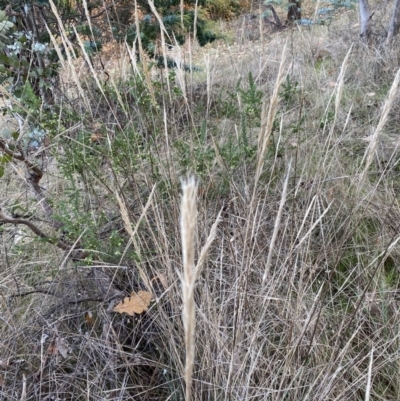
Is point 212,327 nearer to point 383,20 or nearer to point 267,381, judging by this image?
point 267,381

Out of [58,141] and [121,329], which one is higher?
[58,141]

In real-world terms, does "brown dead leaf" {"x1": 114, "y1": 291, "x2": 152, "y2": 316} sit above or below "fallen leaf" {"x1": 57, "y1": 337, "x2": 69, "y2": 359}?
above

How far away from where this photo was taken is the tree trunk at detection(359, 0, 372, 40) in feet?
10.4

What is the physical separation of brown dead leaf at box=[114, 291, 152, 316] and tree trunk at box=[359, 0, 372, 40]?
3015 millimetres

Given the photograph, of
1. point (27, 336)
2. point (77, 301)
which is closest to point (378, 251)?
point (77, 301)

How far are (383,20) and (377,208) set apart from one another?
318 centimetres

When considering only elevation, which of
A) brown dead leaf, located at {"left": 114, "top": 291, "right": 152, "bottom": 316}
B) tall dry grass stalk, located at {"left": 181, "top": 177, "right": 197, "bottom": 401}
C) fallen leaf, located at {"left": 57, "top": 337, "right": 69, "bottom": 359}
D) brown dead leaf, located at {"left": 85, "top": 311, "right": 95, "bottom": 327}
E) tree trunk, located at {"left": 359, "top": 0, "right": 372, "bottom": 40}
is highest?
tall dry grass stalk, located at {"left": 181, "top": 177, "right": 197, "bottom": 401}

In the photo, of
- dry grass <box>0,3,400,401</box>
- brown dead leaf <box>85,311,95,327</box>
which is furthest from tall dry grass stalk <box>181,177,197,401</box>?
brown dead leaf <box>85,311,95,327</box>

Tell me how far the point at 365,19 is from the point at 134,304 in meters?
3.11

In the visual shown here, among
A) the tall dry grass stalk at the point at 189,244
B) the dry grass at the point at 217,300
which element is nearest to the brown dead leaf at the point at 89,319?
the dry grass at the point at 217,300

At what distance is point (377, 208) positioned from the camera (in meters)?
1.46

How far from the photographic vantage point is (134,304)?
1.09 m

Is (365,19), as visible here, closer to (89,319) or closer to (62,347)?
(89,319)

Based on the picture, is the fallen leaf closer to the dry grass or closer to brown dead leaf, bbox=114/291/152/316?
the dry grass
